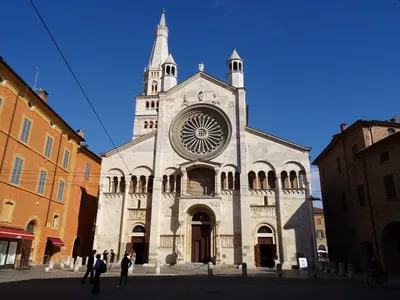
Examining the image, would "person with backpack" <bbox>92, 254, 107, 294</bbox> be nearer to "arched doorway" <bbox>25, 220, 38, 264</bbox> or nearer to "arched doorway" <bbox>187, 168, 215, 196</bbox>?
"arched doorway" <bbox>25, 220, 38, 264</bbox>

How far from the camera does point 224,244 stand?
26094 mm

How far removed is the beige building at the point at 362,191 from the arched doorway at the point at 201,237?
12268 mm

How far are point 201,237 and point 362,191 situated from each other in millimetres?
13761

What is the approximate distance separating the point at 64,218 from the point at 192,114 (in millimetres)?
15543

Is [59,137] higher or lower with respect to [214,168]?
higher

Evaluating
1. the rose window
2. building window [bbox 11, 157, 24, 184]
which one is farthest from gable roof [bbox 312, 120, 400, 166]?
building window [bbox 11, 157, 24, 184]

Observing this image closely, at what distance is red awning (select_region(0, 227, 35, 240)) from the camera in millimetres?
19078

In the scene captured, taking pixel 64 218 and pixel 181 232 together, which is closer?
pixel 181 232

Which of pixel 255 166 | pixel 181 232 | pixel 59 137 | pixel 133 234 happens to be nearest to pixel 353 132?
pixel 255 166

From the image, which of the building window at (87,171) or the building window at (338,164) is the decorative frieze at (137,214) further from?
the building window at (338,164)

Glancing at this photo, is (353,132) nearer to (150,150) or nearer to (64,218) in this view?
(150,150)

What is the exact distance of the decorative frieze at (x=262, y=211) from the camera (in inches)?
1051

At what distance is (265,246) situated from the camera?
26562 mm

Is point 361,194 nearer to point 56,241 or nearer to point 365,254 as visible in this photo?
point 365,254
